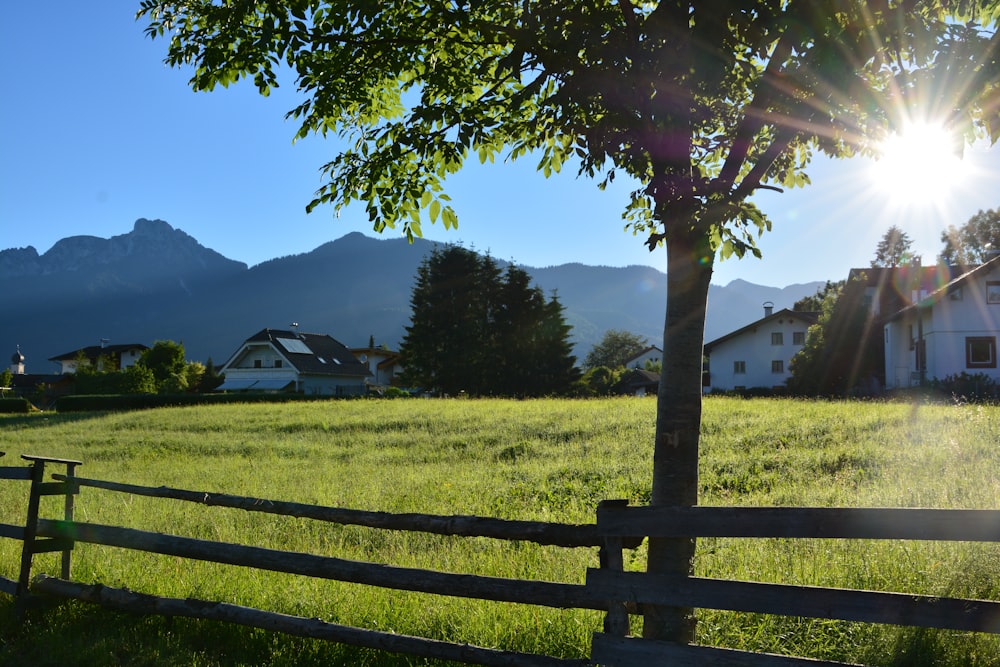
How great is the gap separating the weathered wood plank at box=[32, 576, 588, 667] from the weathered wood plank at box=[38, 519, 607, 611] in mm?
349

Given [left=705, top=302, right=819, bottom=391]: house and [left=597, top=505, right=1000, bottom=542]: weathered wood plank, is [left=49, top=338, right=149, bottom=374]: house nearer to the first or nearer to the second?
[left=705, top=302, right=819, bottom=391]: house

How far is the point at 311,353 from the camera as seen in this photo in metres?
75.4

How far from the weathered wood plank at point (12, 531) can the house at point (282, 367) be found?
2474 inches

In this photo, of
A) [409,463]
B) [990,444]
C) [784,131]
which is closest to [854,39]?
[784,131]

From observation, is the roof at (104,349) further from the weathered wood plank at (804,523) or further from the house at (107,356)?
the weathered wood plank at (804,523)

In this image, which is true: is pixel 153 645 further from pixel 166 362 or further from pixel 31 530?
pixel 166 362

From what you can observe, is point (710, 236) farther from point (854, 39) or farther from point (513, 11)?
point (513, 11)

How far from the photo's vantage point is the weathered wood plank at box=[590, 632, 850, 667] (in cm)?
393

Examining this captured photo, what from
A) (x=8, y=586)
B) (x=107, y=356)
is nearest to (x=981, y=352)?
(x=8, y=586)

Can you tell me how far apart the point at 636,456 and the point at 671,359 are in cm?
1207

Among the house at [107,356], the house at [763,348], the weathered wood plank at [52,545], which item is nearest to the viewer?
the weathered wood plank at [52,545]

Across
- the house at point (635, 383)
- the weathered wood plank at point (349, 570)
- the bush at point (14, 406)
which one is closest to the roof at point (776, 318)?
the house at point (635, 383)

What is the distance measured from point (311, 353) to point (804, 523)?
7467 cm

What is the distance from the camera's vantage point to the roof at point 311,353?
236 feet
